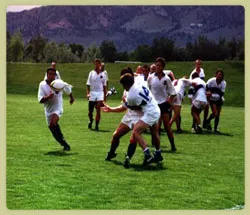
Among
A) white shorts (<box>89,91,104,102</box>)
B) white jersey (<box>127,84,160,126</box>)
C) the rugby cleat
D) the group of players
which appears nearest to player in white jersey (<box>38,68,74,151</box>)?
the group of players

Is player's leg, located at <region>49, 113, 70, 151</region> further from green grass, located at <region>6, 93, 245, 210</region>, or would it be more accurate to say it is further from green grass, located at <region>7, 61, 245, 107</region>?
green grass, located at <region>7, 61, 245, 107</region>

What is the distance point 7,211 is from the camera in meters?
8.82

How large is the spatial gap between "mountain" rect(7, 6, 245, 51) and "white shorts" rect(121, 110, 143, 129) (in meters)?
2.57

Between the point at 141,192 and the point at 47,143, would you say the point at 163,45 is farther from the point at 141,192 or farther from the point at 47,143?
the point at 141,192

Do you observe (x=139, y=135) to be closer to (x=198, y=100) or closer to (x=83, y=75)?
(x=198, y=100)

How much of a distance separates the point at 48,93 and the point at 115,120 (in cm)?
1046

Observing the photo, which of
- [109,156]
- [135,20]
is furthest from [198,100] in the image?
[135,20]

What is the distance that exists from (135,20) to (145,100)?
70.8 meters

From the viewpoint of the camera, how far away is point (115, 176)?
1132 centimetres

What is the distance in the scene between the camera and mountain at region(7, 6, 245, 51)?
1623cm

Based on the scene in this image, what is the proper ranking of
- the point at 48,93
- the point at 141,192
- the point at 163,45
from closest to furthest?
the point at 141,192 < the point at 48,93 < the point at 163,45

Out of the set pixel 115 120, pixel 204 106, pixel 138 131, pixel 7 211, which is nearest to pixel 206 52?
pixel 115 120

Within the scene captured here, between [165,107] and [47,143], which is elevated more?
[165,107]

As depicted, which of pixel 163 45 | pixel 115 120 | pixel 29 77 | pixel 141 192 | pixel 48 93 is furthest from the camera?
pixel 163 45
